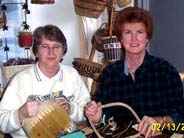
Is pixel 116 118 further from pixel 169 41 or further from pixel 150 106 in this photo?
pixel 169 41

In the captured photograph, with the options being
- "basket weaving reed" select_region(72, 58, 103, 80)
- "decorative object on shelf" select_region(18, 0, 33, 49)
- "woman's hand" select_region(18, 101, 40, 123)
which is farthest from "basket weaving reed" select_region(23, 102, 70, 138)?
"decorative object on shelf" select_region(18, 0, 33, 49)

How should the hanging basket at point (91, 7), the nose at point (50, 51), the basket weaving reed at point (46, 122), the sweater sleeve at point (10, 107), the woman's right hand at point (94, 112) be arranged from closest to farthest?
the basket weaving reed at point (46, 122)
the woman's right hand at point (94, 112)
the sweater sleeve at point (10, 107)
the nose at point (50, 51)
the hanging basket at point (91, 7)

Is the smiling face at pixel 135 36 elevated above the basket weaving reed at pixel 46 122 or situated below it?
above

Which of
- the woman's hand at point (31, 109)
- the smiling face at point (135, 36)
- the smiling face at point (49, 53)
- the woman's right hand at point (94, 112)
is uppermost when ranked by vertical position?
the smiling face at point (135, 36)

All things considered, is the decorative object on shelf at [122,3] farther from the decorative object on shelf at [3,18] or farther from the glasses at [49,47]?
the glasses at [49,47]

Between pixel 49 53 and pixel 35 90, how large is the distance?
0.17 m

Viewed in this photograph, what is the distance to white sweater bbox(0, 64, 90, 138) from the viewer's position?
1586mm

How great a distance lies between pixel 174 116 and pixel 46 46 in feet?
1.96

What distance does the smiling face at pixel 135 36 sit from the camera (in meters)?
1.58

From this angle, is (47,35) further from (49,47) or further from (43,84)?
(43,84)

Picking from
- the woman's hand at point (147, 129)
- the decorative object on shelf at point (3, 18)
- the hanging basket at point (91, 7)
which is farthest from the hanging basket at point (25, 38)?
the woman's hand at point (147, 129)

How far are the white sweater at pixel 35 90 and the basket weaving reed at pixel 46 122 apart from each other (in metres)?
0.28

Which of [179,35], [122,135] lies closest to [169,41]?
[179,35]
